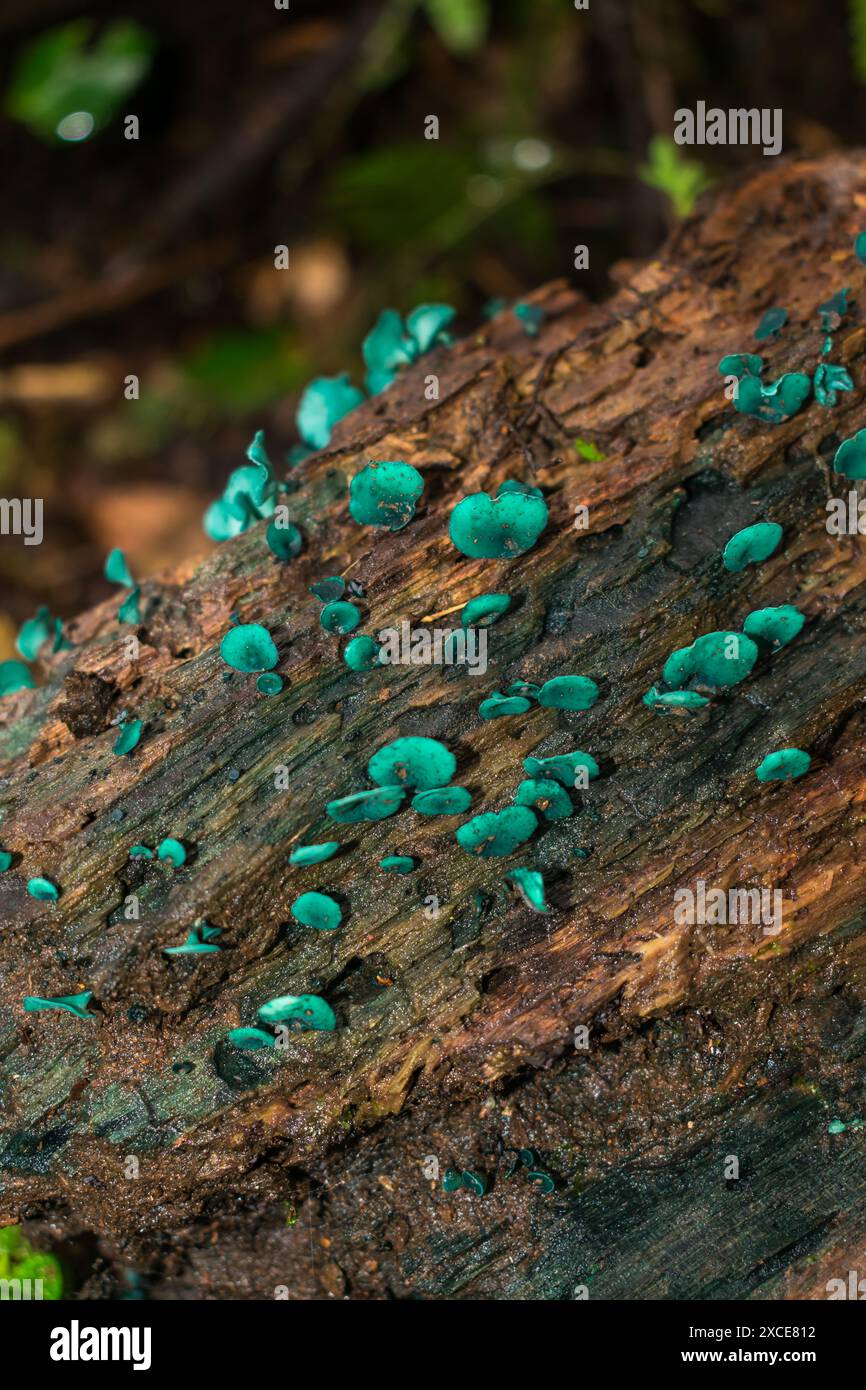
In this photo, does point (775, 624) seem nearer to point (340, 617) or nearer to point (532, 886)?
point (532, 886)

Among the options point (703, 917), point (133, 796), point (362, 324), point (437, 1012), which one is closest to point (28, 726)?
point (133, 796)

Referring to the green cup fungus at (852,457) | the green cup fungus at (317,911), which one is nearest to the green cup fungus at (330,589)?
the green cup fungus at (317,911)

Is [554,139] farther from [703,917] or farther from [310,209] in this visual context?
[703,917]

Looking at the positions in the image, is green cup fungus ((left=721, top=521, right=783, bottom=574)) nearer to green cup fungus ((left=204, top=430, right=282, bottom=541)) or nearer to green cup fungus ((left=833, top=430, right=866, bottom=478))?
green cup fungus ((left=833, top=430, right=866, bottom=478))

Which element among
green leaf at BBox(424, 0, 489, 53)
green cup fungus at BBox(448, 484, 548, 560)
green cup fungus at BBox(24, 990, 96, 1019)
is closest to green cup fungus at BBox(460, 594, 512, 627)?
green cup fungus at BBox(448, 484, 548, 560)

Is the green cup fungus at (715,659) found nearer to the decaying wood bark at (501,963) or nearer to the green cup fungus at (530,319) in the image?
the decaying wood bark at (501,963)

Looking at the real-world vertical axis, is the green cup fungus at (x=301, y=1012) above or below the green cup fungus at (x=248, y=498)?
below
